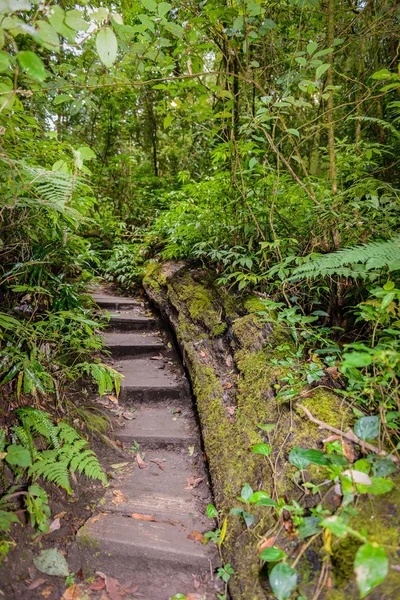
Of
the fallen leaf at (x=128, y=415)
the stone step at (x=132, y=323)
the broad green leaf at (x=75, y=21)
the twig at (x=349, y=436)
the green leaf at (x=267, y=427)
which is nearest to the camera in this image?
the broad green leaf at (x=75, y=21)

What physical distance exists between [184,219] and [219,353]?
2.48 metres

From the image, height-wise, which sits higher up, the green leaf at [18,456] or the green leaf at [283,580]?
the green leaf at [18,456]

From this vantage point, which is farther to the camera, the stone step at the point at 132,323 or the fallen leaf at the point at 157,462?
the stone step at the point at 132,323

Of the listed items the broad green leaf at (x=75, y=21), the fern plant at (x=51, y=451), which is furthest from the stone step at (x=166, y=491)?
the broad green leaf at (x=75, y=21)

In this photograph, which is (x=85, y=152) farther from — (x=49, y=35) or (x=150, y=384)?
(x=150, y=384)

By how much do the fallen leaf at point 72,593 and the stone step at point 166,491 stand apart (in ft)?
1.63

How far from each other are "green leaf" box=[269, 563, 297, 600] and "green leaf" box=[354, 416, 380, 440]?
0.73 m

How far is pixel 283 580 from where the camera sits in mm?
1326

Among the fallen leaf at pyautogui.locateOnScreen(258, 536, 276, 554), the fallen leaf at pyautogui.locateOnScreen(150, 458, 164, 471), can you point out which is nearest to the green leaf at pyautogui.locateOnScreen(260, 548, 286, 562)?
the fallen leaf at pyautogui.locateOnScreen(258, 536, 276, 554)

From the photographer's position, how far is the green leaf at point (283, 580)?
1.30m

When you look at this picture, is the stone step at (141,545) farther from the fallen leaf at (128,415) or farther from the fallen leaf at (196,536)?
the fallen leaf at (128,415)

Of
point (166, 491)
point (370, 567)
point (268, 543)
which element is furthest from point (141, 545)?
point (370, 567)

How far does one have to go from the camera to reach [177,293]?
13.8 ft

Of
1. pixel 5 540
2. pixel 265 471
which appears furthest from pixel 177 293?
pixel 5 540
